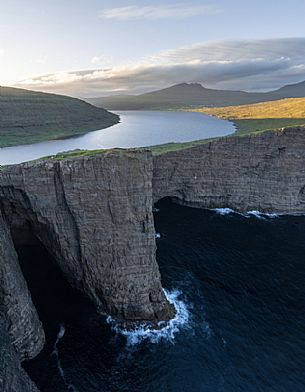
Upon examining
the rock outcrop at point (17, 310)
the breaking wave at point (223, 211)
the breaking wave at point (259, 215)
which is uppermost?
the rock outcrop at point (17, 310)

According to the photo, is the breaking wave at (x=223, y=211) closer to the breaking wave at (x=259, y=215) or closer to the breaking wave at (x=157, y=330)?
the breaking wave at (x=259, y=215)

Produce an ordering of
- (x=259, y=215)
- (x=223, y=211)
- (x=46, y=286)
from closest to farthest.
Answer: (x=46, y=286)
(x=259, y=215)
(x=223, y=211)

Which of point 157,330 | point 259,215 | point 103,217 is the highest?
point 103,217

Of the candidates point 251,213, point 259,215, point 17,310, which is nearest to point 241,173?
point 251,213

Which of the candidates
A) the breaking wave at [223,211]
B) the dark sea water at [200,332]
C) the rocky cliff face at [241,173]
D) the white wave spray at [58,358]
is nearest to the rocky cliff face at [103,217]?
the dark sea water at [200,332]

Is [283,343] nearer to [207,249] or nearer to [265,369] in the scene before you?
[265,369]

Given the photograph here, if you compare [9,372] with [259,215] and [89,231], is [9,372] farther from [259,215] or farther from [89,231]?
[259,215]
